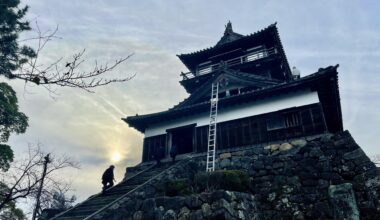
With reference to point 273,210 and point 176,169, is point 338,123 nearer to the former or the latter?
point 273,210

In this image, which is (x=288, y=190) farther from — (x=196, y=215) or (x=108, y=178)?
(x=108, y=178)

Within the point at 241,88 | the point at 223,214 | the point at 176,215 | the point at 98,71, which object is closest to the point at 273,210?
the point at 223,214

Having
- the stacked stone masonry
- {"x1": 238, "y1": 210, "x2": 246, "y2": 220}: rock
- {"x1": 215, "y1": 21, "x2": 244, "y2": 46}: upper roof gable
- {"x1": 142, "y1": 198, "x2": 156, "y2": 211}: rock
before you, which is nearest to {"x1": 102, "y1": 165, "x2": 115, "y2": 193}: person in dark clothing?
the stacked stone masonry

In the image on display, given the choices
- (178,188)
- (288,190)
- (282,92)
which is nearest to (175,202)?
(178,188)

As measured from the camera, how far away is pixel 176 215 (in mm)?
8930

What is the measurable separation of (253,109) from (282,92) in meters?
1.78

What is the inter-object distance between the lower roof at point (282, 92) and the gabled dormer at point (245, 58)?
197 inches

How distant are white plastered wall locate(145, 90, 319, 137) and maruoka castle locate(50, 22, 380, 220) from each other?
0.17 ft

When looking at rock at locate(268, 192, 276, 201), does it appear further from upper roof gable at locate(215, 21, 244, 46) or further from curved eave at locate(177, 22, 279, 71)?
upper roof gable at locate(215, 21, 244, 46)

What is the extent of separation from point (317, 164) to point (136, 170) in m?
10.5

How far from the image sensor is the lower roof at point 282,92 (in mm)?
12844

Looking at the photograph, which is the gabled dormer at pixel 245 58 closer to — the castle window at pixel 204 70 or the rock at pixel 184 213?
the castle window at pixel 204 70

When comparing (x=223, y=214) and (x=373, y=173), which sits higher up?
(x=373, y=173)

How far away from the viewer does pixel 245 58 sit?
73.0ft
